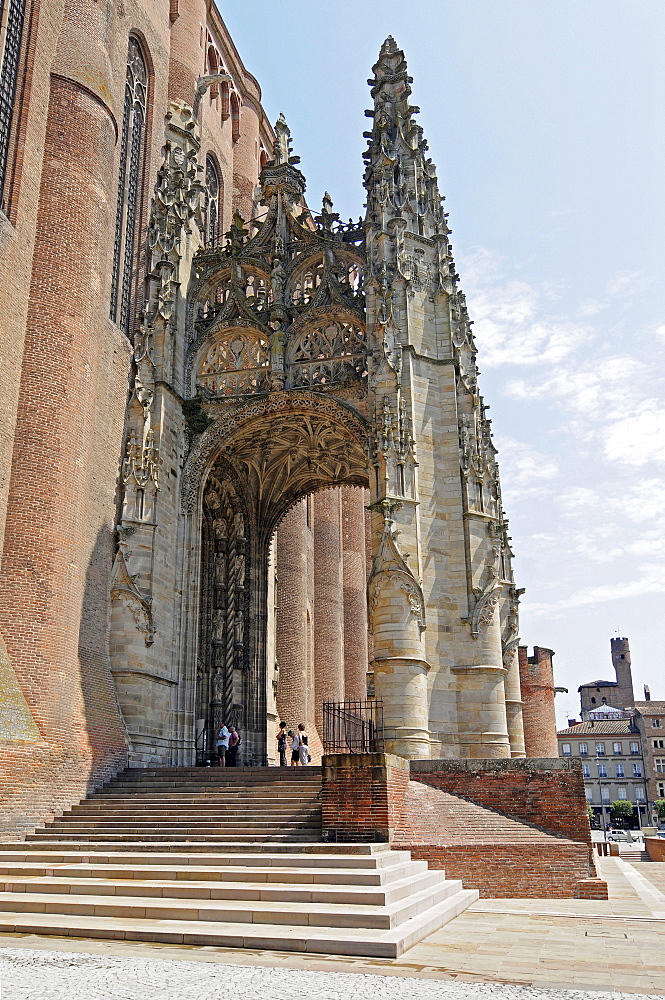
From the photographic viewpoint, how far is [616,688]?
108 m

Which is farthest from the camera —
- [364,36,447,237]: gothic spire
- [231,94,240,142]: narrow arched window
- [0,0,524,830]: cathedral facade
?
[231,94,240,142]: narrow arched window

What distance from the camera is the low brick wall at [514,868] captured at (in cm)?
1386

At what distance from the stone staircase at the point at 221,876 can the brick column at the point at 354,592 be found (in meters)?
26.6

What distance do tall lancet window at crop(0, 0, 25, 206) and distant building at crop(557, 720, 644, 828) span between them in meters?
82.0

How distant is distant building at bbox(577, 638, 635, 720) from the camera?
10769cm

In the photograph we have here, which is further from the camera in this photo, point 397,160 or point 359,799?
point 397,160

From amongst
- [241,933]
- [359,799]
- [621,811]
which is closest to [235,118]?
[359,799]

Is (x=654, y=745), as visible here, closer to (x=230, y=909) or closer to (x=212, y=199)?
(x=212, y=199)

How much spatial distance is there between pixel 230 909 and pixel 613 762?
3458 inches

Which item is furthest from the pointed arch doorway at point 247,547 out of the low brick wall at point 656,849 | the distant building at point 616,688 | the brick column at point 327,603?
the distant building at point 616,688

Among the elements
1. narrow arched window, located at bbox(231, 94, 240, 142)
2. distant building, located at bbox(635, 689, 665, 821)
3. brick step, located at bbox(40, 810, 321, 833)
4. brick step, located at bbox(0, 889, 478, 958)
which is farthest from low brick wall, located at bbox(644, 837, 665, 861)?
distant building, located at bbox(635, 689, 665, 821)

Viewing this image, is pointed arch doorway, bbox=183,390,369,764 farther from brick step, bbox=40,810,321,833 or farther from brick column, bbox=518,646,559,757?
brick column, bbox=518,646,559,757

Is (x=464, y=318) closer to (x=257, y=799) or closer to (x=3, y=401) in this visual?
(x=3, y=401)

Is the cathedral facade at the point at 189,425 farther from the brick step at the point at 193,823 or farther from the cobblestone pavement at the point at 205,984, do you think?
the cobblestone pavement at the point at 205,984
